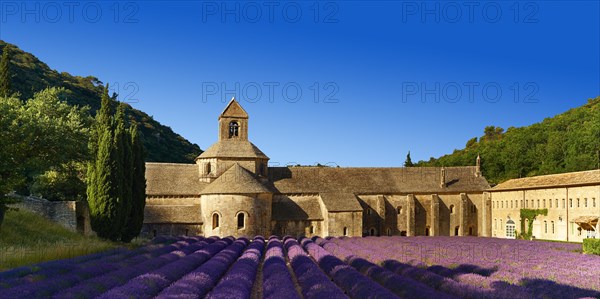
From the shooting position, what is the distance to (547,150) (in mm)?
81125

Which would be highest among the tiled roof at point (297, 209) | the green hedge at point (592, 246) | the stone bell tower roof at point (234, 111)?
the stone bell tower roof at point (234, 111)

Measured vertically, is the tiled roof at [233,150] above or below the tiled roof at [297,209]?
above

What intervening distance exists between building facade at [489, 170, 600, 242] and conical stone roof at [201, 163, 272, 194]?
82.9ft

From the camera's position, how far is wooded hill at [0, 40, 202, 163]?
291 ft

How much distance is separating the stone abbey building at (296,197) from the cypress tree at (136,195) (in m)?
A: 9.78

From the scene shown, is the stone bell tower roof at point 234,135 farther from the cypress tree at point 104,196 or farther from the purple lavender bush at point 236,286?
the purple lavender bush at point 236,286

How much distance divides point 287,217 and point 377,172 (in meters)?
13.3

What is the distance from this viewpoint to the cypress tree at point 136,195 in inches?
1441

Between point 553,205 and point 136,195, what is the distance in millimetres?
35796

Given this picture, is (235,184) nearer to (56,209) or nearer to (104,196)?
(104,196)

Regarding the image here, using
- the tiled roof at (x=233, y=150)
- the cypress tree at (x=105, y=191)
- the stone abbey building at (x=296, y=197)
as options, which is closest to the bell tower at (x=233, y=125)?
the stone abbey building at (x=296, y=197)

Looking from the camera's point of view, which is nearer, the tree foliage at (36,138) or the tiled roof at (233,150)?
the tree foliage at (36,138)

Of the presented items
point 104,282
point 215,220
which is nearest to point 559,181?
point 215,220

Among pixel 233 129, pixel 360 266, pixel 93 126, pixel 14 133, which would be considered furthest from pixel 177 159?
pixel 360 266
